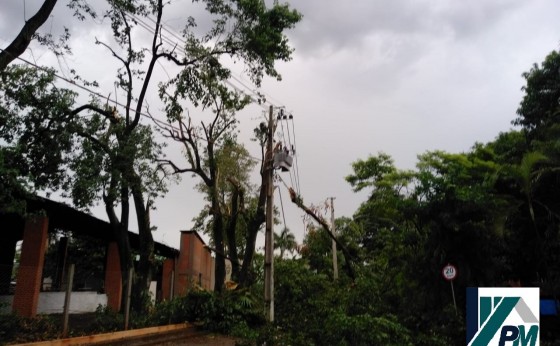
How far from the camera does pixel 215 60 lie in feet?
54.6

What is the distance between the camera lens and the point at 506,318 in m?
7.14

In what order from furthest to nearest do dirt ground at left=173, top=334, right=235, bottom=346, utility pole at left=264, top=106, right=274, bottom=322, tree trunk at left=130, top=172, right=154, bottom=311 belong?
tree trunk at left=130, top=172, right=154, bottom=311
utility pole at left=264, top=106, right=274, bottom=322
dirt ground at left=173, top=334, right=235, bottom=346

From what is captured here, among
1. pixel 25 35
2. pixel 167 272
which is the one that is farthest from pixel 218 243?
pixel 167 272

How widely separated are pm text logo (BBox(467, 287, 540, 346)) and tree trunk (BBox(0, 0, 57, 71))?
1089cm

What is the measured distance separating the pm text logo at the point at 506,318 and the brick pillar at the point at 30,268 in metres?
13.5

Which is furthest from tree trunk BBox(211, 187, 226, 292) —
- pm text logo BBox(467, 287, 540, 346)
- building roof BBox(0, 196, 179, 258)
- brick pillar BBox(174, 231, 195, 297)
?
pm text logo BBox(467, 287, 540, 346)

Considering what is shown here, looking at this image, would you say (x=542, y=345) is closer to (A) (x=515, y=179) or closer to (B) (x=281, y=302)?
(A) (x=515, y=179)

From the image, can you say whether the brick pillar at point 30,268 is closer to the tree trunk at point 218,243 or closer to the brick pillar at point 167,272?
the tree trunk at point 218,243

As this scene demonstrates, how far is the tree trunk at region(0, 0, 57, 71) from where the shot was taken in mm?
10859

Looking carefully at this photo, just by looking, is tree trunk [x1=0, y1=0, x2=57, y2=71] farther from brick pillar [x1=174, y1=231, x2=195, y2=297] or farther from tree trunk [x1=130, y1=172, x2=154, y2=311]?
brick pillar [x1=174, y1=231, x2=195, y2=297]

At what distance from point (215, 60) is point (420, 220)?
878 cm

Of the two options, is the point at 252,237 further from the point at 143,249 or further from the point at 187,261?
the point at 187,261

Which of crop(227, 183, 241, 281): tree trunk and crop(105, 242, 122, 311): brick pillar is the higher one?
crop(227, 183, 241, 281): tree trunk

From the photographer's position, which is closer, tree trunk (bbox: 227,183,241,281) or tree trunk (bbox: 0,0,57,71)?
tree trunk (bbox: 0,0,57,71)
